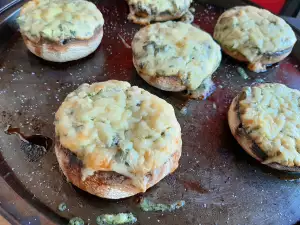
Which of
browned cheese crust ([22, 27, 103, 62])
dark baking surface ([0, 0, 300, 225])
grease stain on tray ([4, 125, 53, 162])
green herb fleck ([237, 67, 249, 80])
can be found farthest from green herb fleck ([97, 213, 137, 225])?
green herb fleck ([237, 67, 249, 80])

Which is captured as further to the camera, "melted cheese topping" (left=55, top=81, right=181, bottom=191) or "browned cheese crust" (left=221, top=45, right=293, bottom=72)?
"browned cheese crust" (left=221, top=45, right=293, bottom=72)

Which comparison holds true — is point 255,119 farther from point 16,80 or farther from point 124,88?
point 16,80

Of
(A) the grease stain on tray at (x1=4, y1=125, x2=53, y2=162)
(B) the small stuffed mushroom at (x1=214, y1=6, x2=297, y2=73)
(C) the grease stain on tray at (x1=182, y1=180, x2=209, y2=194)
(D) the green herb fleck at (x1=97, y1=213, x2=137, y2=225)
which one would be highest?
(B) the small stuffed mushroom at (x1=214, y1=6, x2=297, y2=73)

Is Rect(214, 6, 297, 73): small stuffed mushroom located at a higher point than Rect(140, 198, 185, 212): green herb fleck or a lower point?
higher

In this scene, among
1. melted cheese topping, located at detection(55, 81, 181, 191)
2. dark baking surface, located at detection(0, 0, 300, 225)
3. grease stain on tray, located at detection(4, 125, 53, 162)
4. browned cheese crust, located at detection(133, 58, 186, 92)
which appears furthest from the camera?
browned cheese crust, located at detection(133, 58, 186, 92)

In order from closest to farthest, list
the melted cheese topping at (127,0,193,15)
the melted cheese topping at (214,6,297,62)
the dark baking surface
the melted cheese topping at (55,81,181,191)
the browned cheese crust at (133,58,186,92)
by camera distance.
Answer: the melted cheese topping at (55,81,181,191) → the dark baking surface → the browned cheese crust at (133,58,186,92) → the melted cheese topping at (214,6,297,62) → the melted cheese topping at (127,0,193,15)

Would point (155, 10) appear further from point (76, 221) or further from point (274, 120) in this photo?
point (76, 221)

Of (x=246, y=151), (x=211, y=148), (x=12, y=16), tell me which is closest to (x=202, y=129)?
(x=211, y=148)

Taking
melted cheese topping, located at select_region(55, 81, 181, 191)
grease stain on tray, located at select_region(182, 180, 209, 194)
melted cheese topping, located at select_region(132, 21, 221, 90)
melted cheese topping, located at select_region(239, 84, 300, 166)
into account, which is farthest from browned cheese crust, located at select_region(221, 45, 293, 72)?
grease stain on tray, located at select_region(182, 180, 209, 194)

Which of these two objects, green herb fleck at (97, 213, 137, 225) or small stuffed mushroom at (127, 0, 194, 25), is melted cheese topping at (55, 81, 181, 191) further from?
small stuffed mushroom at (127, 0, 194, 25)
